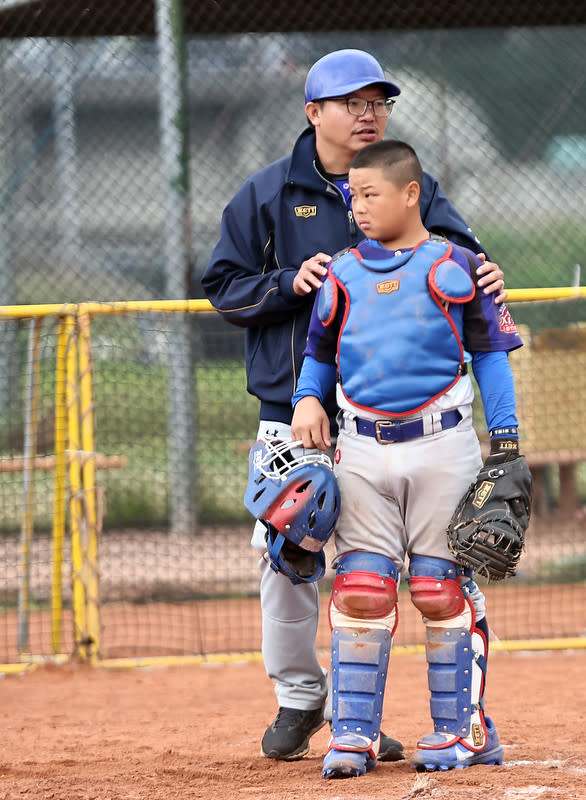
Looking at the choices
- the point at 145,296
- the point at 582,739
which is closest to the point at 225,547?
the point at 145,296

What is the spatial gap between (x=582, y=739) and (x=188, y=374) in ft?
14.0

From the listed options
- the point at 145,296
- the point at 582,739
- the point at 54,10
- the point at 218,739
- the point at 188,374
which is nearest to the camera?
the point at 582,739

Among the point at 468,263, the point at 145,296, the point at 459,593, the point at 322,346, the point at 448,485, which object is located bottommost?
the point at 459,593

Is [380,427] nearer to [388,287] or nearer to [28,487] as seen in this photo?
[388,287]

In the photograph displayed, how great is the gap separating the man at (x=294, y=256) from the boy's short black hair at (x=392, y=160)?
292 mm

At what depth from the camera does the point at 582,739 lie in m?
3.66

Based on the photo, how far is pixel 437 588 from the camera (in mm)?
2984

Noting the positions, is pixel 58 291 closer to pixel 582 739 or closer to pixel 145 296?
pixel 145 296

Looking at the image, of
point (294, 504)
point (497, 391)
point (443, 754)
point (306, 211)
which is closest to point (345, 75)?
point (306, 211)

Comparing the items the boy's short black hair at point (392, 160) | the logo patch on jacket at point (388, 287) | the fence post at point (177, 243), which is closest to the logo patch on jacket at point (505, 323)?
the logo patch on jacket at point (388, 287)

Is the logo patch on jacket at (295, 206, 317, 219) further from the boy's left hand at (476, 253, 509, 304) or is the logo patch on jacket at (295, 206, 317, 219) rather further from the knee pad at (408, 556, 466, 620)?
the knee pad at (408, 556, 466, 620)

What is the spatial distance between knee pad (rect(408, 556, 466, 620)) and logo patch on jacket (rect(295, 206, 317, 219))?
107cm

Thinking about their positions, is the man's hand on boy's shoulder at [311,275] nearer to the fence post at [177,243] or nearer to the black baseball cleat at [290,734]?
the black baseball cleat at [290,734]

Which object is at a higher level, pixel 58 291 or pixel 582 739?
pixel 58 291
